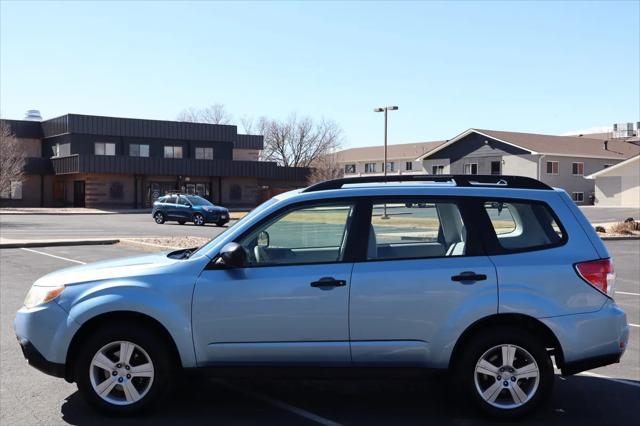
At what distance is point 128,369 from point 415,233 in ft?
8.61

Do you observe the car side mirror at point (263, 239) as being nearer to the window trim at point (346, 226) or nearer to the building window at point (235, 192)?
the window trim at point (346, 226)

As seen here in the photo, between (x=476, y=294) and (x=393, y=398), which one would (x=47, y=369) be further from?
(x=476, y=294)

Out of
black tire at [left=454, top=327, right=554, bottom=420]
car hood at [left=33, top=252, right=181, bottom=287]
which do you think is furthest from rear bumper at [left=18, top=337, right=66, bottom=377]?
black tire at [left=454, top=327, right=554, bottom=420]

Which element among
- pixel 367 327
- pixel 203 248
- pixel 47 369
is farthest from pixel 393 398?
pixel 47 369

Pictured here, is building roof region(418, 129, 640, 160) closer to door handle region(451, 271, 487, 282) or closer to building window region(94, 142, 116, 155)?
building window region(94, 142, 116, 155)

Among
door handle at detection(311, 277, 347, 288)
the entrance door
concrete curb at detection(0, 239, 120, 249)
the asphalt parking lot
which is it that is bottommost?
the asphalt parking lot

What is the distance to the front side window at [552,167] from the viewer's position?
58.9 metres

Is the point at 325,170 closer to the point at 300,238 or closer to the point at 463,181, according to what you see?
the point at 300,238

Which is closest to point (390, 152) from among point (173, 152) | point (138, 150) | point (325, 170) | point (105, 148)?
point (325, 170)

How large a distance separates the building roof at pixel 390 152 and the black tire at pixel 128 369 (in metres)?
79.8

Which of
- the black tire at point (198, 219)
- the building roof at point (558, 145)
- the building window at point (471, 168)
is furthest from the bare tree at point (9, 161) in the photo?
the building window at point (471, 168)

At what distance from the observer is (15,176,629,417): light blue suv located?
488 centimetres

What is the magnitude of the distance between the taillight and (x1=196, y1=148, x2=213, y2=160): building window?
196 feet

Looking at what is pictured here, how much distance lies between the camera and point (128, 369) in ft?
16.3
